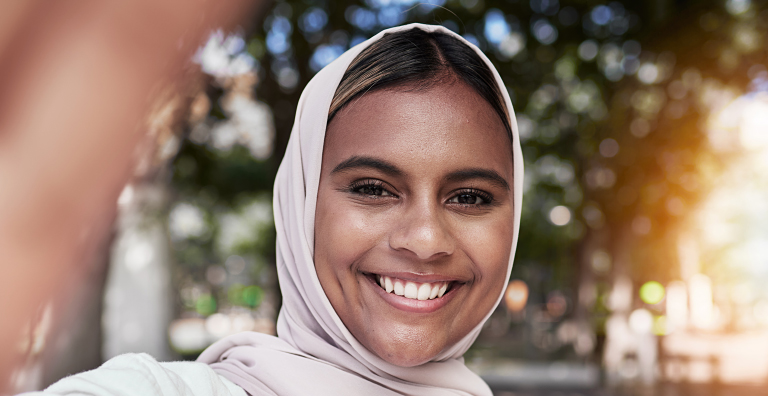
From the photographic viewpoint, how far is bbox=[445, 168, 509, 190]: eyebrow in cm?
175

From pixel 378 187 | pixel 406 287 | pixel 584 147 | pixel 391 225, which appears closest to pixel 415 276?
pixel 406 287

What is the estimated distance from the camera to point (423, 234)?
1635 mm

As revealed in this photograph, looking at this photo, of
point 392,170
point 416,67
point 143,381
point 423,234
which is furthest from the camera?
point 416,67

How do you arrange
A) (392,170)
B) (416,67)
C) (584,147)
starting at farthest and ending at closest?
(584,147)
(416,67)
(392,170)

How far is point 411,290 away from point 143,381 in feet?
2.30

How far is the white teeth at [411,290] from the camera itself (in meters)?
1.71

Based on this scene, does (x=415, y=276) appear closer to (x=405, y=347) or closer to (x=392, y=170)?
(x=405, y=347)

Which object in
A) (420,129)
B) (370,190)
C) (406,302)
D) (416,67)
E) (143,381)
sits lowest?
(143,381)

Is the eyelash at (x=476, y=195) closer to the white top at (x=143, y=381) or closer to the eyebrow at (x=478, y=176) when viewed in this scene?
the eyebrow at (x=478, y=176)

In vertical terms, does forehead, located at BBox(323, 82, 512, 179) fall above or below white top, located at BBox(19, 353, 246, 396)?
above

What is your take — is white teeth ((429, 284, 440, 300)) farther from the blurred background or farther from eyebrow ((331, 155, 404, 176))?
the blurred background

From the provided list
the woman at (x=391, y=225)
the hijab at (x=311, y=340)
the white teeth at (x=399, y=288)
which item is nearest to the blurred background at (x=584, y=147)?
the hijab at (x=311, y=340)

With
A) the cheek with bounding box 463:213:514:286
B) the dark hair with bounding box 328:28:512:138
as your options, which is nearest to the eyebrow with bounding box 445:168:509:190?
the cheek with bounding box 463:213:514:286

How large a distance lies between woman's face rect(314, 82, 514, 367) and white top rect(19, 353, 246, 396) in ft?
1.30
